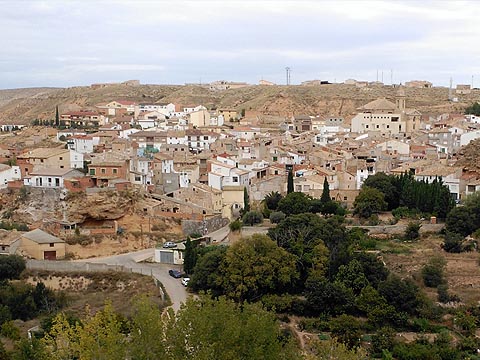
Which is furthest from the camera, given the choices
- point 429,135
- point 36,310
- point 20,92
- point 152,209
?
point 20,92

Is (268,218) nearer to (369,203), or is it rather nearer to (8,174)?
(369,203)

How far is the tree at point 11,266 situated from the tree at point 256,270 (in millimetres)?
9175

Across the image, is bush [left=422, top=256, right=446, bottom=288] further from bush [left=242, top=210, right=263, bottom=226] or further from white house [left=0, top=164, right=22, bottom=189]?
white house [left=0, top=164, right=22, bottom=189]

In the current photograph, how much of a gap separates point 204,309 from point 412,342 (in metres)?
8.82

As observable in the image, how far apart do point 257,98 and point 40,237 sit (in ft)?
179

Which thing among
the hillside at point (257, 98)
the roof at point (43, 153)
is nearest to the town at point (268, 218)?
the roof at point (43, 153)

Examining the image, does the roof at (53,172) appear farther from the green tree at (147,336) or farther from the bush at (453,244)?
the green tree at (147,336)

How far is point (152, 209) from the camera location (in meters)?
32.7

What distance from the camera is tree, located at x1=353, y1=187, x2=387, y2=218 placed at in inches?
1201

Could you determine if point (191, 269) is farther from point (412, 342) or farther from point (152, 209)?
point (412, 342)

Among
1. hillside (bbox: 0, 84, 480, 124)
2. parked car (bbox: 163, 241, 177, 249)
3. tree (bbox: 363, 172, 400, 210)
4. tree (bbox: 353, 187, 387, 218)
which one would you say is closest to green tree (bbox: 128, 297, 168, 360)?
parked car (bbox: 163, 241, 177, 249)

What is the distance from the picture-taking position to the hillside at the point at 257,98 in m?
75.3

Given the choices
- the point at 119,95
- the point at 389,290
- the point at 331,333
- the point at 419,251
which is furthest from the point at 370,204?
the point at 119,95

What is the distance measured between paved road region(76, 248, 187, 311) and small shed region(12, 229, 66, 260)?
4.14 ft
